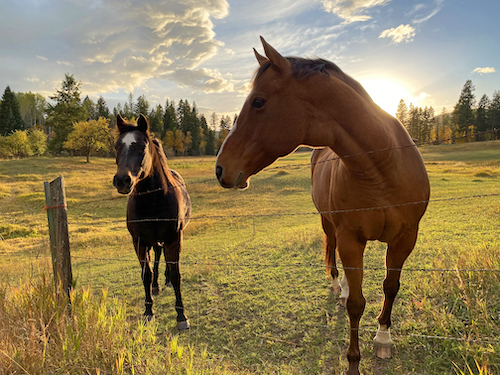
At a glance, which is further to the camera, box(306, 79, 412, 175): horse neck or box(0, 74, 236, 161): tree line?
box(0, 74, 236, 161): tree line

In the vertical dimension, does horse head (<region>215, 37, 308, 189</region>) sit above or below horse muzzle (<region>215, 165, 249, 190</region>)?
above

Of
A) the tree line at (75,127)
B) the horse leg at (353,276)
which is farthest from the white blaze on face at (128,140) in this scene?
the tree line at (75,127)

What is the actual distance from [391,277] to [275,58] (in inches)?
92.5

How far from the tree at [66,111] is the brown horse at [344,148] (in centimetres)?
4840

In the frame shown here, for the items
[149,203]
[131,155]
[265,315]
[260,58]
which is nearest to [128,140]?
[131,155]

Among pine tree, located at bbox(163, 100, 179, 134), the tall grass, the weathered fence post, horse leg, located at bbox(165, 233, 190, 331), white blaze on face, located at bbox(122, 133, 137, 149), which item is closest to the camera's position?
the tall grass

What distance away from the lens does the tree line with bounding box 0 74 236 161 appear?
37.3 metres

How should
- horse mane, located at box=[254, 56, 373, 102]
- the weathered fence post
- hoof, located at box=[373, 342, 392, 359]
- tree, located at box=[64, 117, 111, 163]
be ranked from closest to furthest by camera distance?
1. horse mane, located at box=[254, 56, 373, 102]
2. hoof, located at box=[373, 342, 392, 359]
3. the weathered fence post
4. tree, located at box=[64, 117, 111, 163]

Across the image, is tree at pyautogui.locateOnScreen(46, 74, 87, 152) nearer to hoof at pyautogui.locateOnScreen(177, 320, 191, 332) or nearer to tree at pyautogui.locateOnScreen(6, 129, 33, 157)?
tree at pyautogui.locateOnScreen(6, 129, 33, 157)

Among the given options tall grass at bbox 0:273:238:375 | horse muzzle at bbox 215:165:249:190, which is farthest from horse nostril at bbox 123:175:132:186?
horse muzzle at bbox 215:165:249:190

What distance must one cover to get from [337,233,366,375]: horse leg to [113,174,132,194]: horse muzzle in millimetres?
2367

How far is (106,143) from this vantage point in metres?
40.3

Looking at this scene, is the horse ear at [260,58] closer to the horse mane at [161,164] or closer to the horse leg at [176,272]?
the horse mane at [161,164]

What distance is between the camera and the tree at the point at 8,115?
49375 millimetres
